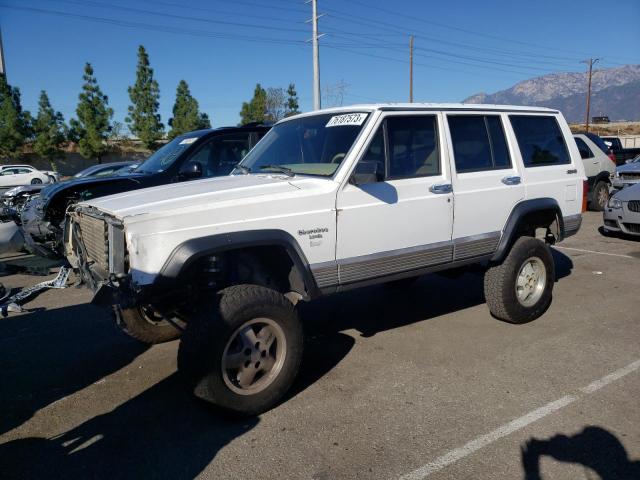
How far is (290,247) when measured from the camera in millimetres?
3387

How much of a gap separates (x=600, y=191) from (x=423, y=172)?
35.7 ft

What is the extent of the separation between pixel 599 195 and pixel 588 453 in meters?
11.8

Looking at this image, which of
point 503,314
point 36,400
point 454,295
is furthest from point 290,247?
point 454,295

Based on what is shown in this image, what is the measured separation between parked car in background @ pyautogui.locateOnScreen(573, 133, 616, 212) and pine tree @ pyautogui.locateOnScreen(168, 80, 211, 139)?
34.5 metres

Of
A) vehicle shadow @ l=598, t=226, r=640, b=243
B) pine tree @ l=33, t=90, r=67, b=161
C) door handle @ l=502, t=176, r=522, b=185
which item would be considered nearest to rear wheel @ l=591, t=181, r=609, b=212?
vehicle shadow @ l=598, t=226, r=640, b=243

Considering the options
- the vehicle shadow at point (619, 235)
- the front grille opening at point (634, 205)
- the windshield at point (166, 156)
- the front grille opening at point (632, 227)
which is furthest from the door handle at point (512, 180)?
the vehicle shadow at point (619, 235)

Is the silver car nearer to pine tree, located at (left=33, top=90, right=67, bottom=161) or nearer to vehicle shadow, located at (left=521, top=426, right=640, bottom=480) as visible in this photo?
vehicle shadow, located at (left=521, top=426, right=640, bottom=480)

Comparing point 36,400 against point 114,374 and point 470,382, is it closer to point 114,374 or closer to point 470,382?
point 114,374

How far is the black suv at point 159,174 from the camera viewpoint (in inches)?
251

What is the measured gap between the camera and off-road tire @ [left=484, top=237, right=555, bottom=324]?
4730mm

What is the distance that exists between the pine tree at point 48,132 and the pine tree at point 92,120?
1.22 meters

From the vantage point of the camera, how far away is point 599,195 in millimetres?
12844

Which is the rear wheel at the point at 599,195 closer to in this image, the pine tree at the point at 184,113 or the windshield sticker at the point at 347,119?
the windshield sticker at the point at 347,119

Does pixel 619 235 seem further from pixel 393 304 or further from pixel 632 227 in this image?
pixel 393 304
